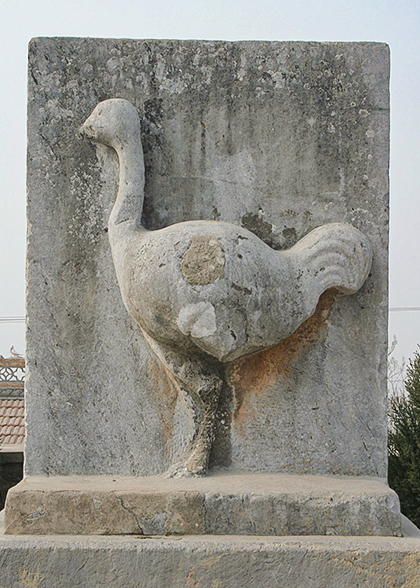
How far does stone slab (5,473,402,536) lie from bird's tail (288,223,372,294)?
769 millimetres

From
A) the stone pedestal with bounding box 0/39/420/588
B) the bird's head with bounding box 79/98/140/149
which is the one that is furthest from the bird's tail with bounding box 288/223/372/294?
the bird's head with bounding box 79/98/140/149

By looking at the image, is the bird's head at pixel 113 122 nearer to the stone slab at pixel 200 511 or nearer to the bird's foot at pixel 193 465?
the bird's foot at pixel 193 465

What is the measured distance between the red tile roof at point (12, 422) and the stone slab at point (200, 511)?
5.37 m

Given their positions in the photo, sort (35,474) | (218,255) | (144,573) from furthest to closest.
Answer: (35,474), (218,255), (144,573)

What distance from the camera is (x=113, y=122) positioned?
2812mm

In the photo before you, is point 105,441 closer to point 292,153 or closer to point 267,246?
point 267,246

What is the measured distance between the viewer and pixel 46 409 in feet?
9.43

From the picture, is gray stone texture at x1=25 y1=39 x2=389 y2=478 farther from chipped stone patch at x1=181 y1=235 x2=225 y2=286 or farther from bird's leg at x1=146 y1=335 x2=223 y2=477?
chipped stone patch at x1=181 y1=235 x2=225 y2=286

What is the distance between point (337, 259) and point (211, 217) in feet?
1.73

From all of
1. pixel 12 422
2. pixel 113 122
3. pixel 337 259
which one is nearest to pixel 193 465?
pixel 337 259

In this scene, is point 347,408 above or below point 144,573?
above

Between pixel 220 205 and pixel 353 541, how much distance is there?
4.41 feet

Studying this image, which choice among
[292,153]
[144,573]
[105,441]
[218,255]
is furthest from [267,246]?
[144,573]

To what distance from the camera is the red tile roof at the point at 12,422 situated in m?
7.84
